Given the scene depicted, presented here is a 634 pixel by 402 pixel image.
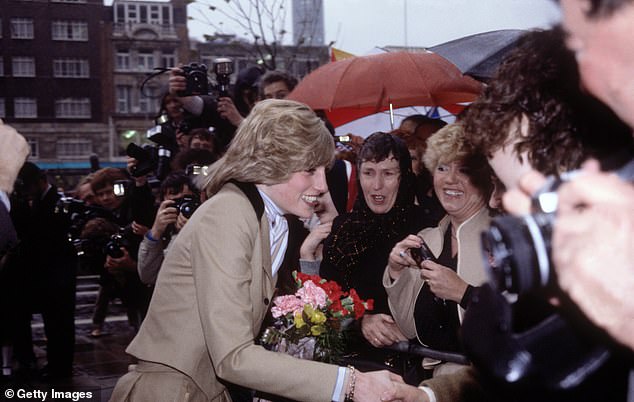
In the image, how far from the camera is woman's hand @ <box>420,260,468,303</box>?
7.99 ft

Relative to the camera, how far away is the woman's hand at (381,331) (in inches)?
114

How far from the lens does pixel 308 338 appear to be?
2406 mm

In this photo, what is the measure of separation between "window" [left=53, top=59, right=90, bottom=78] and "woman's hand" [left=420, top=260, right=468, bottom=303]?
33.2 meters

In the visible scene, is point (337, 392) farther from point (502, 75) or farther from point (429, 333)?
point (502, 75)

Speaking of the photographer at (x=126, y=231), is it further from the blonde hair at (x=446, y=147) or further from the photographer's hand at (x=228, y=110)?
the blonde hair at (x=446, y=147)

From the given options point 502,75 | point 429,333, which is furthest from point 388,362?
point 502,75

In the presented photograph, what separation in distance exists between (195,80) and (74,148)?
37.7 metres

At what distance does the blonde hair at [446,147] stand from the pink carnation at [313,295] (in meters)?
0.63

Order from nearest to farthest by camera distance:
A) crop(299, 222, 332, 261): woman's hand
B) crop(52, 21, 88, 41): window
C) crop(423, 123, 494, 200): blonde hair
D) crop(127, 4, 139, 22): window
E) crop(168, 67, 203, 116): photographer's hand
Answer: crop(423, 123, 494, 200): blonde hair, crop(299, 222, 332, 261): woman's hand, crop(168, 67, 203, 116): photographer's hand, crop(52, 21, 88, 41): window, crop(127, 4, 139, 22): window

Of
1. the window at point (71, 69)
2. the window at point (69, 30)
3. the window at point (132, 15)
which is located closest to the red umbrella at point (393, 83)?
the window at point (69, 30)

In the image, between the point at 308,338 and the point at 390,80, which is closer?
the point at 308,338

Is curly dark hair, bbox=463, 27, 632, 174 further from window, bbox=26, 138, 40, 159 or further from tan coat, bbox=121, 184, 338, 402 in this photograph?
window, bbox=26, 138, 40, 159

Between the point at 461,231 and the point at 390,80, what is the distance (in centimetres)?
237

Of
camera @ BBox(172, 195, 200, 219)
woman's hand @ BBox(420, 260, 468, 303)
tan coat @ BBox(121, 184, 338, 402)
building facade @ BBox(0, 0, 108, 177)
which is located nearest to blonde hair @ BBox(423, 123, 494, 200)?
woman's hand @ BBox(420, 260, 468, 303)
